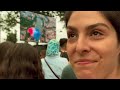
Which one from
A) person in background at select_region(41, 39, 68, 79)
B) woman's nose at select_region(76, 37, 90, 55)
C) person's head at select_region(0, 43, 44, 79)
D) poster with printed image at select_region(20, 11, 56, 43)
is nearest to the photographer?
woman's nose at select_region(76, 37, 90, 55)

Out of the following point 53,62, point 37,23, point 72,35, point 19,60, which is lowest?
point 53,62

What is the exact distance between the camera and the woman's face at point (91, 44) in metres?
0.49

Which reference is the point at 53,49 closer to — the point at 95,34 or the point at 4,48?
the point at 4,48

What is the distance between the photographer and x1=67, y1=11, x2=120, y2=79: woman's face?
492mm

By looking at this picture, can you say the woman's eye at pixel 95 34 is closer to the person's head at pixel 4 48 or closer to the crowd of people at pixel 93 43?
the crowd of people at pixel 93 43

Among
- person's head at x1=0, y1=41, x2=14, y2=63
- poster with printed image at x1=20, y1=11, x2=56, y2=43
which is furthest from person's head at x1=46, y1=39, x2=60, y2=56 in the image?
person's head at x1=0, y1=41, x2=14, y2=63

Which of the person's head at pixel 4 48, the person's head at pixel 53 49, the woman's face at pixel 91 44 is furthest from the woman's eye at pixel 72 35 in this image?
the person's head at pixel 53 49

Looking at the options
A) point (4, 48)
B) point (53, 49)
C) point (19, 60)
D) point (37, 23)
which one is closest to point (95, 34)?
point (19, 60)

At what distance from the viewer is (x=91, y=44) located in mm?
499

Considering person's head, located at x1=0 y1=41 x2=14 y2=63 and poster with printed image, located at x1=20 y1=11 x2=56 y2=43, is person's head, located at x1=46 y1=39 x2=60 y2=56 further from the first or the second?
person's head, located at x1=0 y1=41 x2=14 y2=63

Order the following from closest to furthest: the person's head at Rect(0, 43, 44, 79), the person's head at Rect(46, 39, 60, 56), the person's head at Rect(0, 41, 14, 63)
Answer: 1. the person's head at Rect(0, 43, 44, 79)
2. the person's head at Rect(0, 41, 14, 63)
3. the person's head at Rect(46, 39, 60, 56)

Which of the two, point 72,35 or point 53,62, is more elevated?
point 72,35
